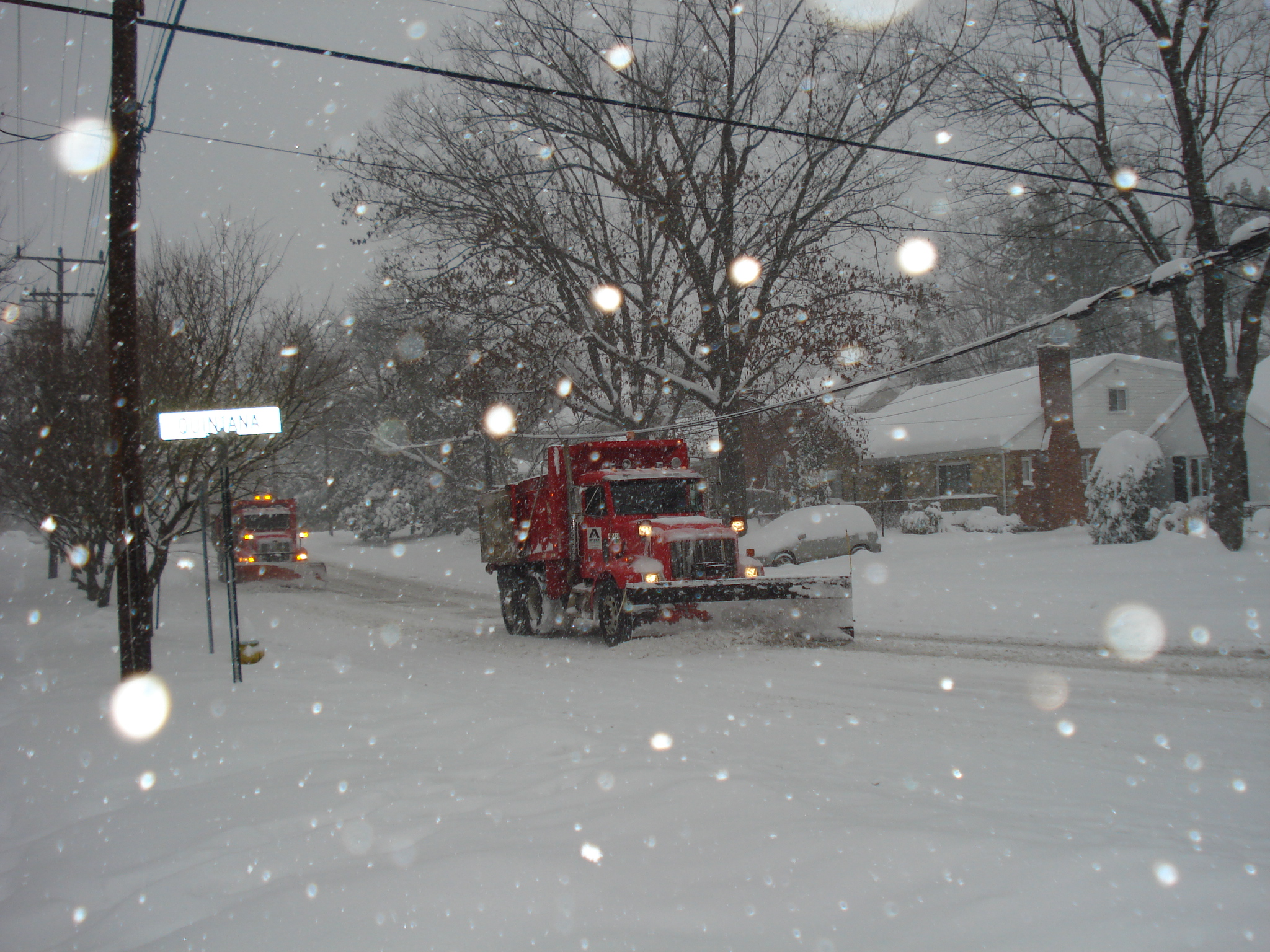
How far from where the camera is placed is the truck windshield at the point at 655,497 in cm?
1263

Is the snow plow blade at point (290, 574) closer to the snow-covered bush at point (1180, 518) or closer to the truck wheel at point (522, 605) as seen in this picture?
the truck wheel at point (522, 605)

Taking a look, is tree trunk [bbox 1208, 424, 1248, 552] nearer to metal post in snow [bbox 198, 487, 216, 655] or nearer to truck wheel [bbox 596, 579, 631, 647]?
truck wheel [bbox 596, 579, 631, 647]

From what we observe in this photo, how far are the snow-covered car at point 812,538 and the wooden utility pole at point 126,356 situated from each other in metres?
16.6

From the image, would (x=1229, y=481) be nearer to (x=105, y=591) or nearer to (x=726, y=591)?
(x=726, y=591)

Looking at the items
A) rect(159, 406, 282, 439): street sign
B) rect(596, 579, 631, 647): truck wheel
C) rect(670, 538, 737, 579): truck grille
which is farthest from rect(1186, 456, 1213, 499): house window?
rect(159, 406, 282, 439): street sign

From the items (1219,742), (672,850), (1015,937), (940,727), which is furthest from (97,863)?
(1219,742)

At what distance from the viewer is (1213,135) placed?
58.6 ft

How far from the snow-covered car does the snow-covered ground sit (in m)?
12.6

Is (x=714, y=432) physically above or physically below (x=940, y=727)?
above

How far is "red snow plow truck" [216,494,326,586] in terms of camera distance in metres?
24.7

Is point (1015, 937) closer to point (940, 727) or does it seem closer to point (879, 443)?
point (940, 727)

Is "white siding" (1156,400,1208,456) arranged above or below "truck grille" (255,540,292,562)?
above

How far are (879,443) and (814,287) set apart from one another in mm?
20021

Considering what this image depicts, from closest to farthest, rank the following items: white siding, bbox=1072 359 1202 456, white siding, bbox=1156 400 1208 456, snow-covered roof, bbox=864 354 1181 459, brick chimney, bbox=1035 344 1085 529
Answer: white siding, bbox=1156 400 1208 456
brick chimney, bbox=1035 344 1085 529
snow-covered roof, bbox=864 354 1181 459
white siding, bbox=1072 359 1202 456
